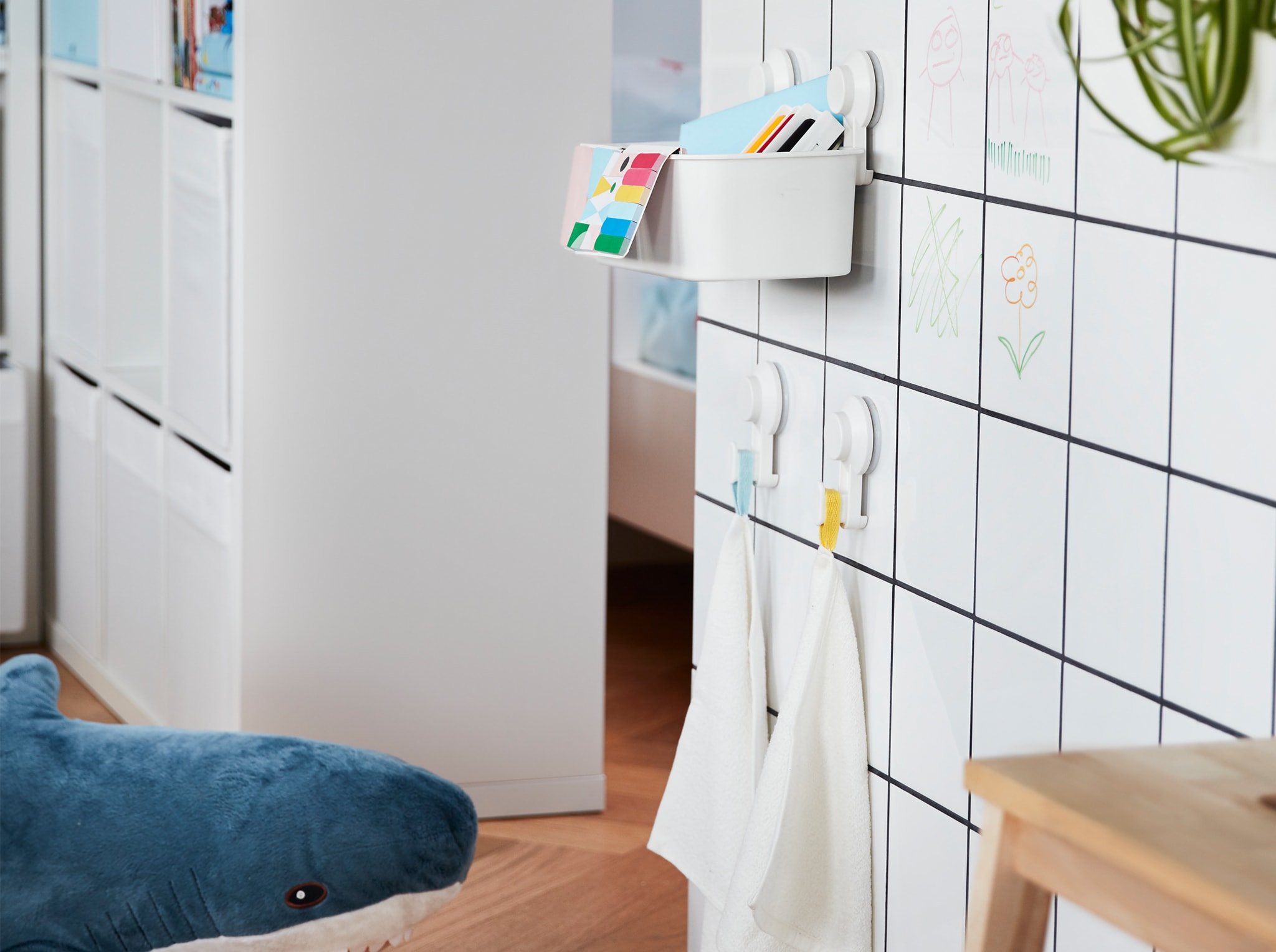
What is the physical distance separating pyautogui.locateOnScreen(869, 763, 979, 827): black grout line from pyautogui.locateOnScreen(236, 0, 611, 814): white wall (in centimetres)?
120

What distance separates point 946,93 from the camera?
4.18 feet

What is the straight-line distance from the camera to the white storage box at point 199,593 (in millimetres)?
2482

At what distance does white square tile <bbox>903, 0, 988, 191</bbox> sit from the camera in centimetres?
124

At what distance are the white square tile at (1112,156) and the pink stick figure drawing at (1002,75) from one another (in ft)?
0.29

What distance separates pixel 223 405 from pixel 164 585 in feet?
1.58

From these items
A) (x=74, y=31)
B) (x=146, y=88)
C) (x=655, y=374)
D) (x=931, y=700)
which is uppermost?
(x=74, y=31)

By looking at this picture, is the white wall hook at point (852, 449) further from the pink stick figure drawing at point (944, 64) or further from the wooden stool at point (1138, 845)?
the wooden stool at point (1138, 845)

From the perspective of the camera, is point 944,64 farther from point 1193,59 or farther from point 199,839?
point 199,839

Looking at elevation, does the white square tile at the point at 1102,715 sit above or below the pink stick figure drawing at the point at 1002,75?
below

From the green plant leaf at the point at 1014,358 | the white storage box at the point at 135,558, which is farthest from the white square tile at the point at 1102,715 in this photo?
the white storage box at the point at 135,558

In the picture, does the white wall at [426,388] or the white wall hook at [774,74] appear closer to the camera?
the white wall hook at [774,74]

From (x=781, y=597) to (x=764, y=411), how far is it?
19cm

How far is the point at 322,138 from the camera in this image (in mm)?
2371

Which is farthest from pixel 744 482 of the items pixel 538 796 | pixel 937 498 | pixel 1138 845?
pixel 538 796
